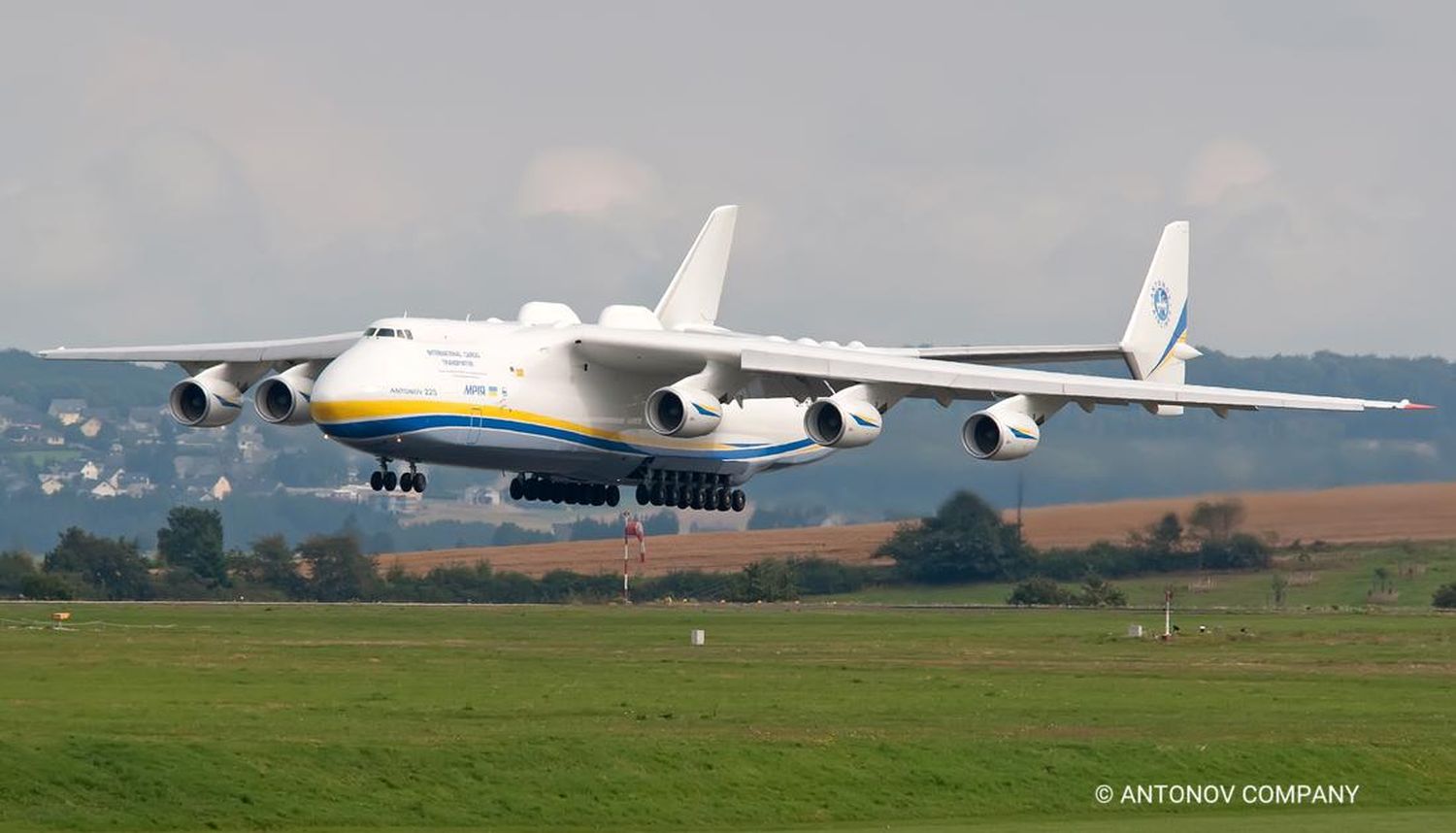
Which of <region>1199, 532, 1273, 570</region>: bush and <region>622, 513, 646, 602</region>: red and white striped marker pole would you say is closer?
<region>622, 513, 646, 602</region>: red and white striped marker pole

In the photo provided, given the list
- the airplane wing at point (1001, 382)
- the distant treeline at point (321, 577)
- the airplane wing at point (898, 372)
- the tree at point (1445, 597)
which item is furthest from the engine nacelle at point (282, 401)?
the tree at point (1445, 597)

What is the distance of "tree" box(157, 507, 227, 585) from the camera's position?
1993 inches

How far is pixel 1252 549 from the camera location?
47.0 metres

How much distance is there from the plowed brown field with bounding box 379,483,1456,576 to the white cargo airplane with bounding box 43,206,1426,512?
4836 millimetres

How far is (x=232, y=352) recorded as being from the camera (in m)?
40.3

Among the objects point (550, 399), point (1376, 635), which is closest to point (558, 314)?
point (550, 399)

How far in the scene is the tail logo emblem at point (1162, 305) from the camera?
4291 cm

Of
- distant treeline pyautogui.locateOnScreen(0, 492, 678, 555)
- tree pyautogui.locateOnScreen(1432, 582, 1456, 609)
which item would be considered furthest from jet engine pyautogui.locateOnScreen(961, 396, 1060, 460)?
distant treeline pyautogui.locateOnScreen(0, 492, 678, 555)

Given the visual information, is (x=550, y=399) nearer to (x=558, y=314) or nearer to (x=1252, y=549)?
(x=558, y=314)

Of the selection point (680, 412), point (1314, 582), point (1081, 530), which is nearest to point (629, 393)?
point (680, 412)

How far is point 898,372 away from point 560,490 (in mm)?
6394

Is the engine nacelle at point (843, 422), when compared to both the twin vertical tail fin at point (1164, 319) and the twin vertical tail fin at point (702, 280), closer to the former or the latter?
the twin vertical tail fin at point (702, 280)

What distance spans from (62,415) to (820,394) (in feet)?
328

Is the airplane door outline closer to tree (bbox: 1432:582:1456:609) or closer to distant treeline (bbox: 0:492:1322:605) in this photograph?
distant treeline (bbox: 0:492:1322:605)
